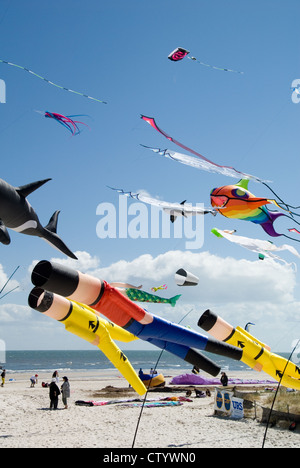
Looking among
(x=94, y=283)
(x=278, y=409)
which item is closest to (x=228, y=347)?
(x=94, y=283)

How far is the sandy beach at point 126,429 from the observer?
1014 centimetres

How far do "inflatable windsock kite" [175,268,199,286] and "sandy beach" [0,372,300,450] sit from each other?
458 centimetres

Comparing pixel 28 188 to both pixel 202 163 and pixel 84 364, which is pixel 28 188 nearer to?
pixel 202 163

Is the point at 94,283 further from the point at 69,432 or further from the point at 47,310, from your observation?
the point at 69,432

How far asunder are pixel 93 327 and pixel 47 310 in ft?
3.20

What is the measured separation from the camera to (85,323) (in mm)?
6383

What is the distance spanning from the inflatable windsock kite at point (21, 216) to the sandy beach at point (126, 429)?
6628mm

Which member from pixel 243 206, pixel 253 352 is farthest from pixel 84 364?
pixel 243 206

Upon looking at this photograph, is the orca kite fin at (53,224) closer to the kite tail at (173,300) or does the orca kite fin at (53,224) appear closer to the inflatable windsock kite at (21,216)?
the inflatable windsock kite at (21,216)

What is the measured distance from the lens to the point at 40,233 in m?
4.68

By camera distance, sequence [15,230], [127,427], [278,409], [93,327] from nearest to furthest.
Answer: [15,230]
[93,327]
[127,427]
[278,409]

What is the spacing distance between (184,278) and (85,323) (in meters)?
1.67

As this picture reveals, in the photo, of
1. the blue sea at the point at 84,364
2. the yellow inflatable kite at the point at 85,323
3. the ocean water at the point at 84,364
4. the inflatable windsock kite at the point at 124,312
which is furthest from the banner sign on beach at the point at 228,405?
the ocean water at the point at 84,364

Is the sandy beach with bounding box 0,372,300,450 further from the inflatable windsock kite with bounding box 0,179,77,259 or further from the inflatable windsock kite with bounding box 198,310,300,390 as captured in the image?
the inflatable windsock kite with bounding box 0,179,77,259
